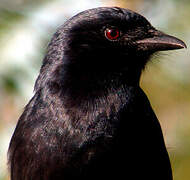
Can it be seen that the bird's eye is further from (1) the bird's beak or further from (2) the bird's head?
(1) the bird's beak

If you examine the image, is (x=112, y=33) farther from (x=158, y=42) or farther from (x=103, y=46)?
(x=158, y=42)

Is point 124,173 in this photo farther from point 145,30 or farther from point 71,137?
point 145,30

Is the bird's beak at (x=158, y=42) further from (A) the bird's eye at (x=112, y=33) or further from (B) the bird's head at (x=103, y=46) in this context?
(A) the bird's eye at (x=112, y=33)

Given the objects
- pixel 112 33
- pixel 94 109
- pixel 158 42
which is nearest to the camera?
pixel 94 109

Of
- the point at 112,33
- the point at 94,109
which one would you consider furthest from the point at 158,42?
the point at 94,109

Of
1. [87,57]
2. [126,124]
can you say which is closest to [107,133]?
[126,124]

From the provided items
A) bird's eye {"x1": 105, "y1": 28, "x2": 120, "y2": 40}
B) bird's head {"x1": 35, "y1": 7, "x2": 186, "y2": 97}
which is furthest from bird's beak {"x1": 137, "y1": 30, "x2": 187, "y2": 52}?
bird's eye {"x1": 105, "y1": 28, "x2": 120, "y2": 40}
